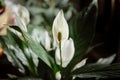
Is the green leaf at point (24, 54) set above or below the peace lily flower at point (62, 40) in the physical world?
below

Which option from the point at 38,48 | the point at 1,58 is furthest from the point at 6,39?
the point at 1,58

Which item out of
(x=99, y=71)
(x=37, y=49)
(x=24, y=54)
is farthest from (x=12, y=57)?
(x=99, y=71)

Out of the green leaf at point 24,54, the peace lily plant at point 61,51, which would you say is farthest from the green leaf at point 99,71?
the green leaf at point 24,54

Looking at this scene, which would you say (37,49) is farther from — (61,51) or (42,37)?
(42,37)

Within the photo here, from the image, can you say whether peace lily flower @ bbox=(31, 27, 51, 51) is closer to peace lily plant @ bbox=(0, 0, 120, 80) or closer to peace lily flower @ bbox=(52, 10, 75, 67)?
peace lily plant @ bbox=(0, 0, 120, 80)

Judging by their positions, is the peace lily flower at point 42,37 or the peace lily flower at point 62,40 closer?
the peace lily flower at point 62,40

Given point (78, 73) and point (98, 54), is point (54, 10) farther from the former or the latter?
point (78, 73)

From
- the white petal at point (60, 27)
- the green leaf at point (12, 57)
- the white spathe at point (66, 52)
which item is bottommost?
the green leaf at point (12, 57)

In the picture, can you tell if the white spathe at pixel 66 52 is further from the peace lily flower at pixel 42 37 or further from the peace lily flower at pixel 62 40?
the peace lily flower at pixel 42 37
